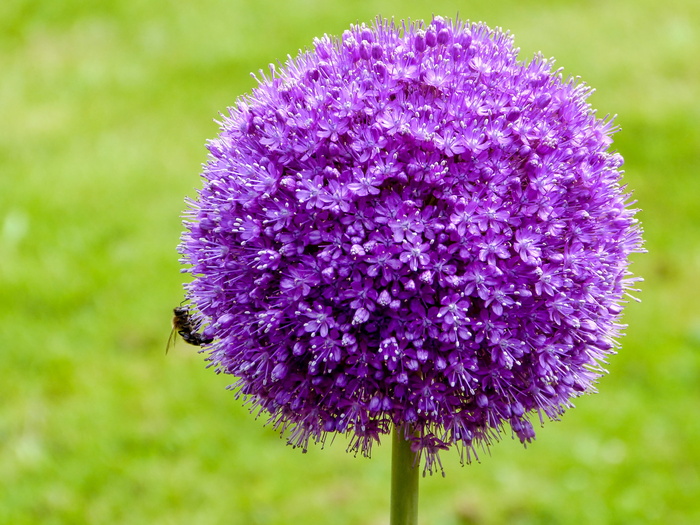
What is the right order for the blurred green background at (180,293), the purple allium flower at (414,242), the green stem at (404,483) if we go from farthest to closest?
the blurred green background at (180,293) → the green stem at (404,483) → the purple allium flower at (414,242)

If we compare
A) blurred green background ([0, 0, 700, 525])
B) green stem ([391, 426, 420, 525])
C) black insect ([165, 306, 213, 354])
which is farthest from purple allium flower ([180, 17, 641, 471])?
blurred green background ([0, 0, 700, 525])

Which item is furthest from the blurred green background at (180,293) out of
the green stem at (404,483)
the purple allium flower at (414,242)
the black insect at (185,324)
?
the purple allium flower at (414,242)

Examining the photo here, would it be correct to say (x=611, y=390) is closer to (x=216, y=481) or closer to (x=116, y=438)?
(x=216, y=481)

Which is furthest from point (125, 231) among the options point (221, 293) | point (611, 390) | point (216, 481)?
point (221, 293)

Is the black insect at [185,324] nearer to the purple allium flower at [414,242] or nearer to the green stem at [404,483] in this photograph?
the purple allium flower at [414,242]

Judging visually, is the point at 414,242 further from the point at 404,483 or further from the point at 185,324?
the point at 185,324

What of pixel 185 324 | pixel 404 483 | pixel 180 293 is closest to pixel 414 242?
pixel 404 483
